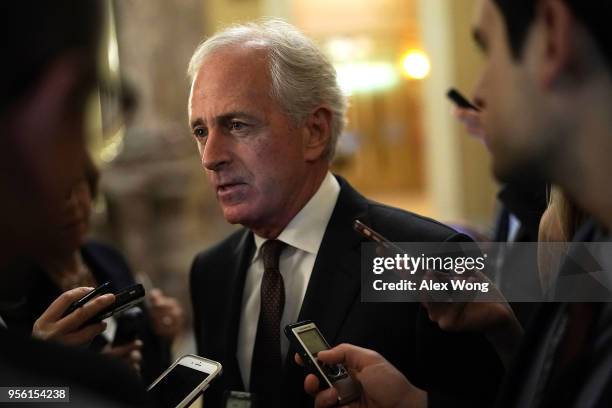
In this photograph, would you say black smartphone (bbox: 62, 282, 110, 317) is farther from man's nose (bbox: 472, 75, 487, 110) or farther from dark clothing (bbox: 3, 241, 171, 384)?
man's nose (bbox: 472, 75, 487, 110)

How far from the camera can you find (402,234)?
1.59m

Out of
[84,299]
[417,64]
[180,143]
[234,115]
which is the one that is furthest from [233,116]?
[417,64]

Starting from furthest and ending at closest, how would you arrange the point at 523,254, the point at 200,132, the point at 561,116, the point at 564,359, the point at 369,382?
1. the point at 523,254
2. the point at 200,132
3. the point at 369,382
4. the point at 564,359
5. the point at 561,116

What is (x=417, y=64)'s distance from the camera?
8.91 metres

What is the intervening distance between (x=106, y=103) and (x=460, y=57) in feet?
20.4

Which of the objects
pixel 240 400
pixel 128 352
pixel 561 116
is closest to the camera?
pixel 561 116

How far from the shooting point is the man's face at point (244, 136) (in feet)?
5.28

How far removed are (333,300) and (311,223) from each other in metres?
0.22

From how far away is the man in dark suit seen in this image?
1541 millimetres

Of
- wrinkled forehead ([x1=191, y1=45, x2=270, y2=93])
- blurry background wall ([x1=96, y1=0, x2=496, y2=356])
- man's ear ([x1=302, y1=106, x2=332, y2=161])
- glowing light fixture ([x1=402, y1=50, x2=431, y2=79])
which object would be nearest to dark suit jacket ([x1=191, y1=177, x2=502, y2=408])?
man's ear ([x1=302, y1=106, x2=332, y2=161])

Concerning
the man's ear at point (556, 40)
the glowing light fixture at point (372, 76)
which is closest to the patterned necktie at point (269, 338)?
the man's ear at point (556, 40)

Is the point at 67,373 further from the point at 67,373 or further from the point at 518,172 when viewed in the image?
the point at 518,172

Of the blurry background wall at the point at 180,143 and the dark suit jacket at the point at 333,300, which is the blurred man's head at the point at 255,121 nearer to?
the dark suit jacket at the point at 333,300

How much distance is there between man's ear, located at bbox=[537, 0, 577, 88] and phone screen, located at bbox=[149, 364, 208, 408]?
84cm
